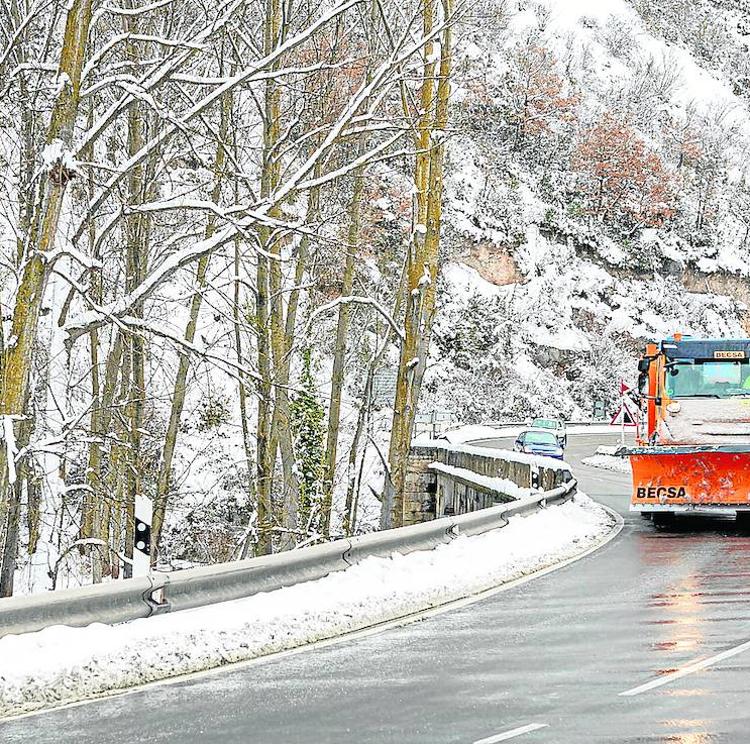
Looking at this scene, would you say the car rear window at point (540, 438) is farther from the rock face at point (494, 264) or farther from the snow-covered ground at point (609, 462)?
the rock face at point (494, 264)

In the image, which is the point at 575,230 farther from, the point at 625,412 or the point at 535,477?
the point at 535,477

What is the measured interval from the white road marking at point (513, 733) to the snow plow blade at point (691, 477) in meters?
12.7

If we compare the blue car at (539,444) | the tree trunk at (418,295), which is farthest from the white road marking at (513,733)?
the blue car at (539,444)

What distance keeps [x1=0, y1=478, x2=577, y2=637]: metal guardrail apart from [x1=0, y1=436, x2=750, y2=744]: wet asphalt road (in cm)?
86

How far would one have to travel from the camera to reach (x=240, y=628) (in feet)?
29.7

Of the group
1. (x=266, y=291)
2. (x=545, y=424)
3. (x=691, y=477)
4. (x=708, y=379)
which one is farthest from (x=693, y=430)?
(x=545, y=424)

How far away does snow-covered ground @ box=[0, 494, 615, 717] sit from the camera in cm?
746

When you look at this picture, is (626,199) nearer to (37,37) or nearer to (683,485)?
(683,485)

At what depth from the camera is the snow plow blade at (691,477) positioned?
1898cm

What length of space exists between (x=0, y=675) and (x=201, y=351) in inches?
163

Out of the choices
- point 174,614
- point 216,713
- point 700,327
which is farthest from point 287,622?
point 700,327

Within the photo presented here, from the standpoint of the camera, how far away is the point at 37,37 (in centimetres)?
1497

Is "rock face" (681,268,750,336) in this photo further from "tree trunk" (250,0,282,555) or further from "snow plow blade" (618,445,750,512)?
"tree trunk" (250,0,282,555)

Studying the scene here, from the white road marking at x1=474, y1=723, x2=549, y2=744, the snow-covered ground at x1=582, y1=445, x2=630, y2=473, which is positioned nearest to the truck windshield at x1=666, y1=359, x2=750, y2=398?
the white road marking at x1=474, y1=723, x2=549, y2=744
